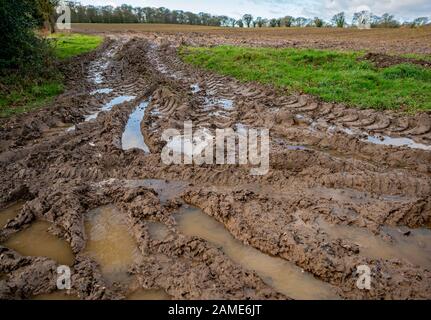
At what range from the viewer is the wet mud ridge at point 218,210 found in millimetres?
4578

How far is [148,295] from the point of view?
4.47m

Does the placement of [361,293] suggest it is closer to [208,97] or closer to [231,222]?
[231,222]

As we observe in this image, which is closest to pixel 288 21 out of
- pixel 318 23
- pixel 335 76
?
pixel 318 23

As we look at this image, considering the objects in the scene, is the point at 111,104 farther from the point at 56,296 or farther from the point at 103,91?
the point at 56,296

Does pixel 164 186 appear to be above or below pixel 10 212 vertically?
above

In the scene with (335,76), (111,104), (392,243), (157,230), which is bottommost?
(157,230)

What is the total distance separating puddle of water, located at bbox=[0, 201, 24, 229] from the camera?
6.18 meters

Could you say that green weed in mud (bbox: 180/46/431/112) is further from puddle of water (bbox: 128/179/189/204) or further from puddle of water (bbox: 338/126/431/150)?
puddle of water (bbox: 128/179/189/204)

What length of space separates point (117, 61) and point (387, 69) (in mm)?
15393

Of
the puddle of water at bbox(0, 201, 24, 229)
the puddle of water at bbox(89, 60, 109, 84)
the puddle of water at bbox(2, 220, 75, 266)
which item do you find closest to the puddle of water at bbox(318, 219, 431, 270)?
the puddle of water at bbox(2, 220, 75, 266)

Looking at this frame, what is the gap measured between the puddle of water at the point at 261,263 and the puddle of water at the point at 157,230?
0.93 ft

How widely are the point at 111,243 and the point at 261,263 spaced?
2.35 m

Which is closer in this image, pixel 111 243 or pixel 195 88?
pixel 111 243
